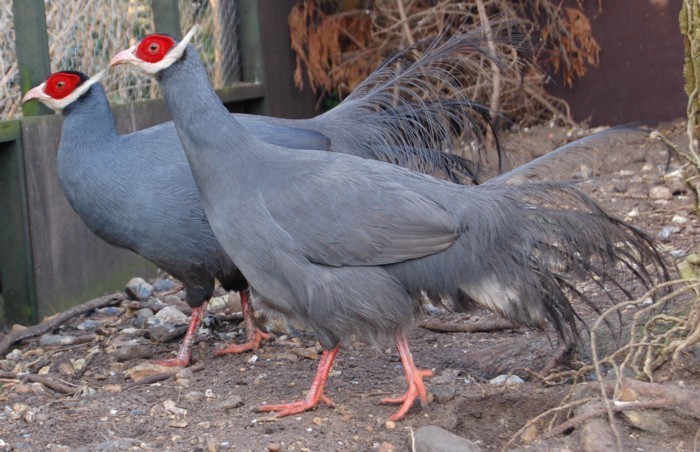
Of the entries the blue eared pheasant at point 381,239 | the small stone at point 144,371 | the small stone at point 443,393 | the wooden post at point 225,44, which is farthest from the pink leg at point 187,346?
the wooden post at point 225,44

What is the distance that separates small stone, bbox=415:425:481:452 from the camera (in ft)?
11.0

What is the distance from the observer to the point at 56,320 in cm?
551

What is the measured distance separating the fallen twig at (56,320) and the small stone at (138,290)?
7cm

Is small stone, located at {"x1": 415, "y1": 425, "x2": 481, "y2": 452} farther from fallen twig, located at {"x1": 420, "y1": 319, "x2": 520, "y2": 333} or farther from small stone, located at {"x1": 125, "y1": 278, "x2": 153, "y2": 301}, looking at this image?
small stone, located at {"x1": 125, "y1": 278, "x2": 153, "y2": 301}

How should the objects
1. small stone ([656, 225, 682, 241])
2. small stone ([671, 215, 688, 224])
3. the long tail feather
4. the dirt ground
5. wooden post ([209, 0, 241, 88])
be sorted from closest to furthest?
the dirt ground
the long tail feather
small stone ([656, 225, 682, 241])
small stone ([671, 215, 688, 224])
wooden post ([209, 0, 241, 88])

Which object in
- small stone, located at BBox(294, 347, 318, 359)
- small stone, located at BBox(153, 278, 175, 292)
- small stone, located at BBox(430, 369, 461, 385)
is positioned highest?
small stone, located at BBox(153, 278, 175, 292)

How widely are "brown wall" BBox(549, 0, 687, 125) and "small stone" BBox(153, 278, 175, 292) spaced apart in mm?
4612

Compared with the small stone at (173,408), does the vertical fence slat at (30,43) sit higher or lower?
higher

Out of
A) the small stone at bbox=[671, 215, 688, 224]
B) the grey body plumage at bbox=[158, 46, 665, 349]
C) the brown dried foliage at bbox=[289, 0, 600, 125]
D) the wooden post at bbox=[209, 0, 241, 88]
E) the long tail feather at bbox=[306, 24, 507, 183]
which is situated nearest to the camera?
the grey body plumage at bbox=[158, 46, 665, 349]

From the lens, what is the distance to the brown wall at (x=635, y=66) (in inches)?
337

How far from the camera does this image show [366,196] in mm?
3795

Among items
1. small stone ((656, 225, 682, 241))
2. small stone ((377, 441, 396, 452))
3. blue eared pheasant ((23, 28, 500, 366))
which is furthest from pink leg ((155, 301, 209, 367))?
small stone ((656, 225, 682, 241))

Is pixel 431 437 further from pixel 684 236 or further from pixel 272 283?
pixel 684 236

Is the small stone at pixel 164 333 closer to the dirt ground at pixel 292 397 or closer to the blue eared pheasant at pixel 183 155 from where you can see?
the dirt ground at pixel 292 397
